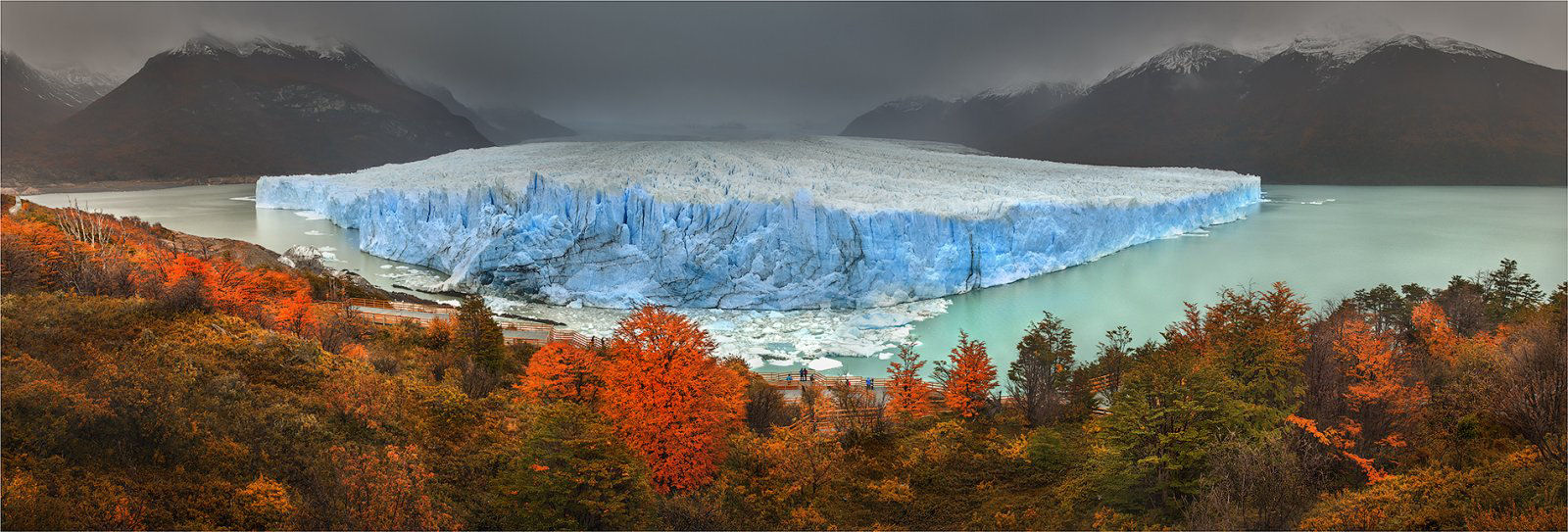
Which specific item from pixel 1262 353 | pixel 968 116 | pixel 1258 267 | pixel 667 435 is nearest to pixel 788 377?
pixel 667 435

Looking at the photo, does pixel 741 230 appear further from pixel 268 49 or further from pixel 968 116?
pixel 268 49

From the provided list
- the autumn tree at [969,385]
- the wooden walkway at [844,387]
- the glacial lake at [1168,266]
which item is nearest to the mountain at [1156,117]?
the glacial lake at [1168,266]

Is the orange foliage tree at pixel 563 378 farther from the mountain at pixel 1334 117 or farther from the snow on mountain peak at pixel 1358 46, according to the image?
the snow on mountain peak at pixel 1358 46

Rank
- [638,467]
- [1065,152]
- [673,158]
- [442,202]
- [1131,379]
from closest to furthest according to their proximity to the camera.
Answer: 1. [638,467]
2. [1131,379]
3. [442,202]
4. [673,158]
5. [1065,152]

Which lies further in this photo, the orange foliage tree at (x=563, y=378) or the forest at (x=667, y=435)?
the orange foliage tree at (x=563, y=378)

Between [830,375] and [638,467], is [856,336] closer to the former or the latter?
[830,375]

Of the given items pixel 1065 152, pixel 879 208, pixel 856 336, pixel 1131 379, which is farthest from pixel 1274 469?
pixel 1065 152

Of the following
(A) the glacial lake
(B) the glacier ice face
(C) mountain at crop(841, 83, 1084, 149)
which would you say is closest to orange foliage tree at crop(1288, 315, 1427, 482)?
(A) the glacial lake
